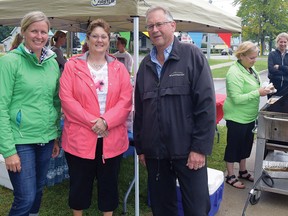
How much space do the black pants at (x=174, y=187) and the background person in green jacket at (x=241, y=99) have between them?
1526 millimetres

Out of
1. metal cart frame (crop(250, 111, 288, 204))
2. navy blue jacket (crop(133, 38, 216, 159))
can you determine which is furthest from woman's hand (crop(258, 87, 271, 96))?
navy blue jacket (crop(133, 38, 216, 159))

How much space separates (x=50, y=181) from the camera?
383cm

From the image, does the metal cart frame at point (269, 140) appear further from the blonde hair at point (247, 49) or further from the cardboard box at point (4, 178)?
the cardboard box at point (4, 178)

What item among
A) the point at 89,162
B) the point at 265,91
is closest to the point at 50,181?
the point at 89,162

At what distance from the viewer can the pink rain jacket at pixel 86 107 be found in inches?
93.1

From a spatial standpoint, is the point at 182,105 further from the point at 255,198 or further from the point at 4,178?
the point at 4,178

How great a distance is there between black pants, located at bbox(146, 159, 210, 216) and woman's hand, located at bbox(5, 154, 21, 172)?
92cm

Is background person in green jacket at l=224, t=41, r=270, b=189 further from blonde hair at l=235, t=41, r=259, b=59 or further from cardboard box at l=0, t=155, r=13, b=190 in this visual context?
cardboard box at l=0, t=155, r=13, b=190

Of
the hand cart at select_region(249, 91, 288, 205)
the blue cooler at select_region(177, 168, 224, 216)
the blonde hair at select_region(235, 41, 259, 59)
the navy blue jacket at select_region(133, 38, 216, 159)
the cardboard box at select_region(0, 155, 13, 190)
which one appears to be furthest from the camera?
the cardboard box at select_region(0, 155, 13, 190)

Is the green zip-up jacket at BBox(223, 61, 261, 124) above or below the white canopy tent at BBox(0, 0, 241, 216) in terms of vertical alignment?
below

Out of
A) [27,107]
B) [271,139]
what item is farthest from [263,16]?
[27,107]

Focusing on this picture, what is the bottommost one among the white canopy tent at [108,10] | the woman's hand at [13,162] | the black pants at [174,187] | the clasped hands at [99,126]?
the black pants at [174,187]

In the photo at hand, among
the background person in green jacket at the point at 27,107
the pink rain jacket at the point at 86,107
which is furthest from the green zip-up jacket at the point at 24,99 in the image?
the pink rain jacket at the point at 86,107

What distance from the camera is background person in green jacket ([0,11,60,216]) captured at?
2.15 m
